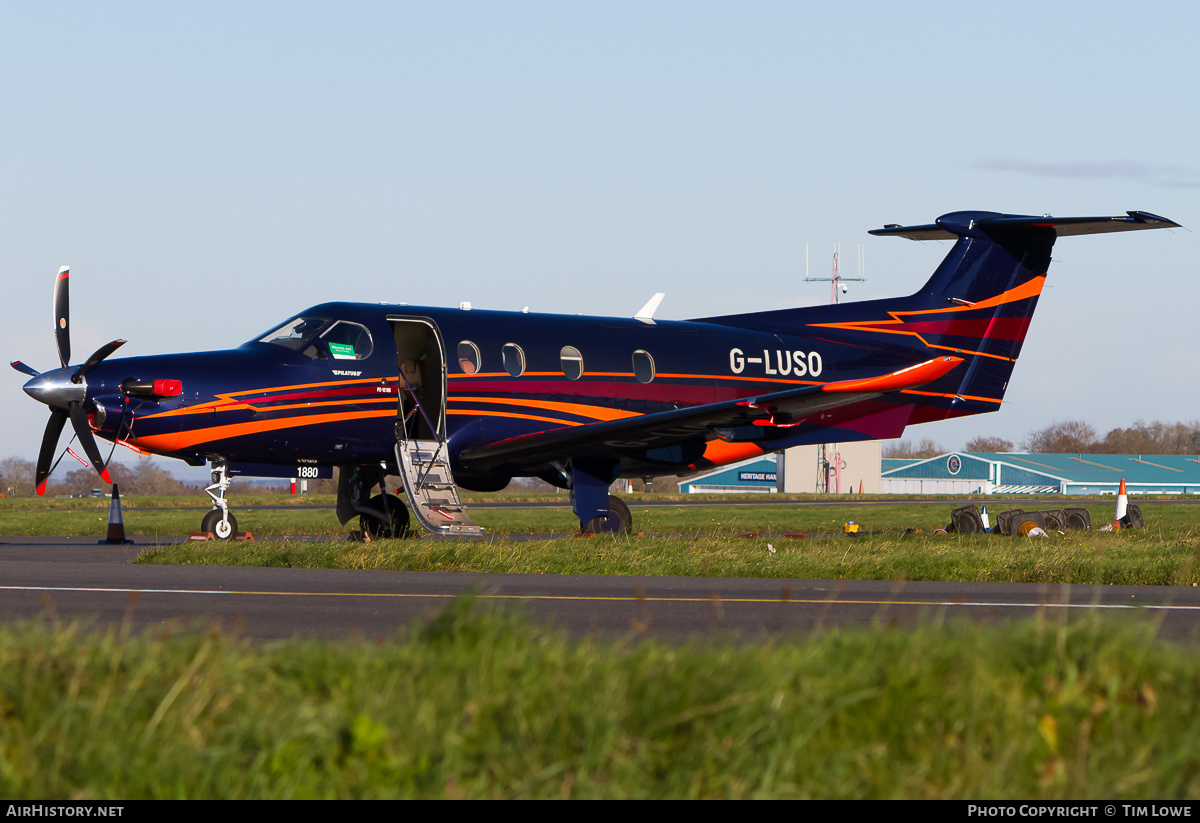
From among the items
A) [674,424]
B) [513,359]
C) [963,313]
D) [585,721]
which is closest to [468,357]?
[513,359]

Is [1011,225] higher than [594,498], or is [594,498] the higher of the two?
[1011,225]

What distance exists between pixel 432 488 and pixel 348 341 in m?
2.58

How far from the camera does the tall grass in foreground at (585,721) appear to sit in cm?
353

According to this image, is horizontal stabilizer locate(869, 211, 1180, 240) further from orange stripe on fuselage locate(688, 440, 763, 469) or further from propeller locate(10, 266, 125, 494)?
propeller locate(10, 266, 125, 494)

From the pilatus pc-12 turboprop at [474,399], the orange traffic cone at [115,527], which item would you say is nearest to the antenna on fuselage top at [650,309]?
the pilatus pc-12 turboprop at [474,399]

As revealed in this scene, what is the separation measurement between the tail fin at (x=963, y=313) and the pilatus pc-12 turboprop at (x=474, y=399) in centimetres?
37

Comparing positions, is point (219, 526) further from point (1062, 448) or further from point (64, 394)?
point (1062, 448)

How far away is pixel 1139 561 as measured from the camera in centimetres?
1348

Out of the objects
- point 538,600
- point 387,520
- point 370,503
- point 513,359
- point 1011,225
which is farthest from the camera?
point 1011,225

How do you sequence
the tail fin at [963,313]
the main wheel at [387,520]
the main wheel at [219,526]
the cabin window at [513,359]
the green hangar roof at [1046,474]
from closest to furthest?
the main wheel at [219,526], the cabin window at [513,359], the main wheel at [387,520], the tail fin at [963,313], the green hangar roof at [1046,474]

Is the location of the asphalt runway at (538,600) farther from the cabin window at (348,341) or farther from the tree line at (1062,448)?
the tree line at (1062,448)

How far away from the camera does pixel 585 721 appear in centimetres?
380
